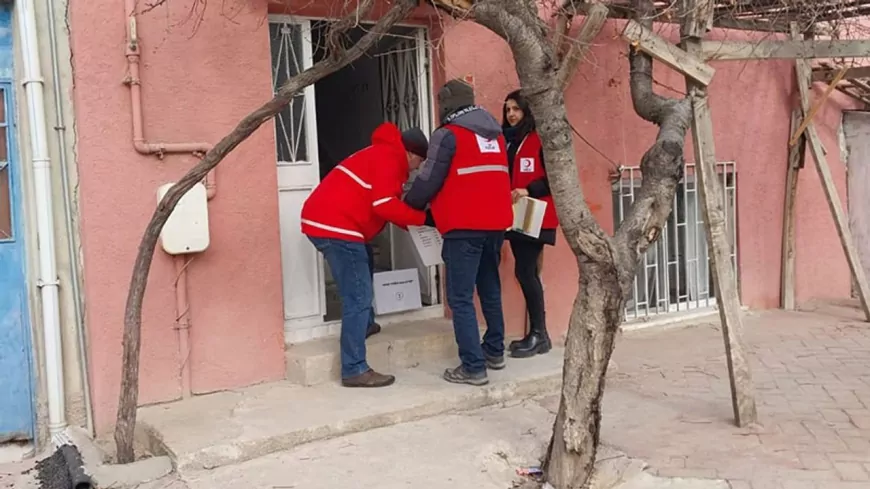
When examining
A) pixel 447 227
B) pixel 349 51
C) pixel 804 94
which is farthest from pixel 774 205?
pixel 349 51

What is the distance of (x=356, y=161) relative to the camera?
16.5 ft

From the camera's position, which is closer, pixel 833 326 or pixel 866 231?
pixel 833 326

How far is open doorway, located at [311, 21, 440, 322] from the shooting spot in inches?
242

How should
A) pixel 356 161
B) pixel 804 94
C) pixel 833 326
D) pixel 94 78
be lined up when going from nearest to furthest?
1. pixel 94 78
2. pixel 356 161
3. pixel 833 326
4. pixel 804 94

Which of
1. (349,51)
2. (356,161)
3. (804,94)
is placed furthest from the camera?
(804,94)

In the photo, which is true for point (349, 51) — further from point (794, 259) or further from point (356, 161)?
point (794, 259)

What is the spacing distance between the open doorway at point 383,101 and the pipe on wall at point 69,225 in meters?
1.65

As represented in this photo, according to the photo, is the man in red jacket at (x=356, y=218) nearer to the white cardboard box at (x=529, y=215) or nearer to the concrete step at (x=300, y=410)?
the concrete step at (x=300, y=410)

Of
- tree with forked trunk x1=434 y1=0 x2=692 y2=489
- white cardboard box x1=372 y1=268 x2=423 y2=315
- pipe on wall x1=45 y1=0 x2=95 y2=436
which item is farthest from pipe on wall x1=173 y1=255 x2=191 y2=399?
tree with forked trunk x1=434 y1=0 x2=692 y2=489

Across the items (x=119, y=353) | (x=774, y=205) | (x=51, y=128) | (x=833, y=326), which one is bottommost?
(x=833, y=326)

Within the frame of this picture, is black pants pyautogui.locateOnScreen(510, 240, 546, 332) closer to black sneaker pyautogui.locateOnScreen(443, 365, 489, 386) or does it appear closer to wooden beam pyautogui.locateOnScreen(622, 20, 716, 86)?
black sneaker pyautogui.locateOnScreen(443, 365, 489, 386)

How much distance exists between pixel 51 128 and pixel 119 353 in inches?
52.6

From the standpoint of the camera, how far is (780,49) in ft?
17.7

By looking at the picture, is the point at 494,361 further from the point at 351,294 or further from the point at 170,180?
the point at 170,180
